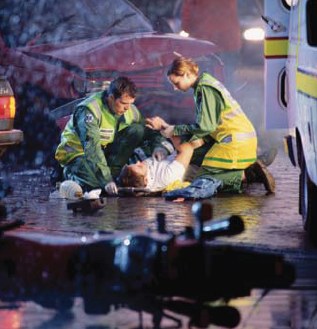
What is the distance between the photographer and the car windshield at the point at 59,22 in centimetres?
1362

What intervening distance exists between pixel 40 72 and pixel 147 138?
203cm

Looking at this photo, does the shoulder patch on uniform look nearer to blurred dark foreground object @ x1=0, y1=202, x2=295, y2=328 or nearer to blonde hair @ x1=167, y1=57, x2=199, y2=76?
blonde hair @ x1=167, y1=57, x2=199, y2=76

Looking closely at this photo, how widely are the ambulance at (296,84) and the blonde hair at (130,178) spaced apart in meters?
1.23

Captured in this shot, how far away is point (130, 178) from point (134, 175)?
0.25ft

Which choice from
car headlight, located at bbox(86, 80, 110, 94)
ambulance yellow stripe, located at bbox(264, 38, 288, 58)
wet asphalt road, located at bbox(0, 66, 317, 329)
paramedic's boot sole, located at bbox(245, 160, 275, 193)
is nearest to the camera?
wet asphalt road, located at bbox(0, 66, 317, 329)

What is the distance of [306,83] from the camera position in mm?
7996

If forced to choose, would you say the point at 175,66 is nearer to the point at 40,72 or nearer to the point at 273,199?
the point at 273,199

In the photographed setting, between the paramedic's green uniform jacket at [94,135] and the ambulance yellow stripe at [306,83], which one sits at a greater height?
the ambulance yellow stripe at [306,83]

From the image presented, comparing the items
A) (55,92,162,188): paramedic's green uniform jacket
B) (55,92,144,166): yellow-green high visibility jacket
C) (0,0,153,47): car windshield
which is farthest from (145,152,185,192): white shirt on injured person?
(0,0,153,47): car windshield

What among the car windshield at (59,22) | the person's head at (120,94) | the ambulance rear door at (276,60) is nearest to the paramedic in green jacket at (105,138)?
the person's head at (120,94)

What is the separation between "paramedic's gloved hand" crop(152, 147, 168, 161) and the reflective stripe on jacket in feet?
1.22

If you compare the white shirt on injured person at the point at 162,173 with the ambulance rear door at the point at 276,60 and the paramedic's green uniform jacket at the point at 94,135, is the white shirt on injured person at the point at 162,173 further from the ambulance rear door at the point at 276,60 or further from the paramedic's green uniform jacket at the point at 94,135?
the ambulance rear door at the point at 276,60

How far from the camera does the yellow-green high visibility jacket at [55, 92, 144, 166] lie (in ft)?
35.2

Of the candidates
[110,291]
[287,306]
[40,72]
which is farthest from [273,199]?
[110,291]
